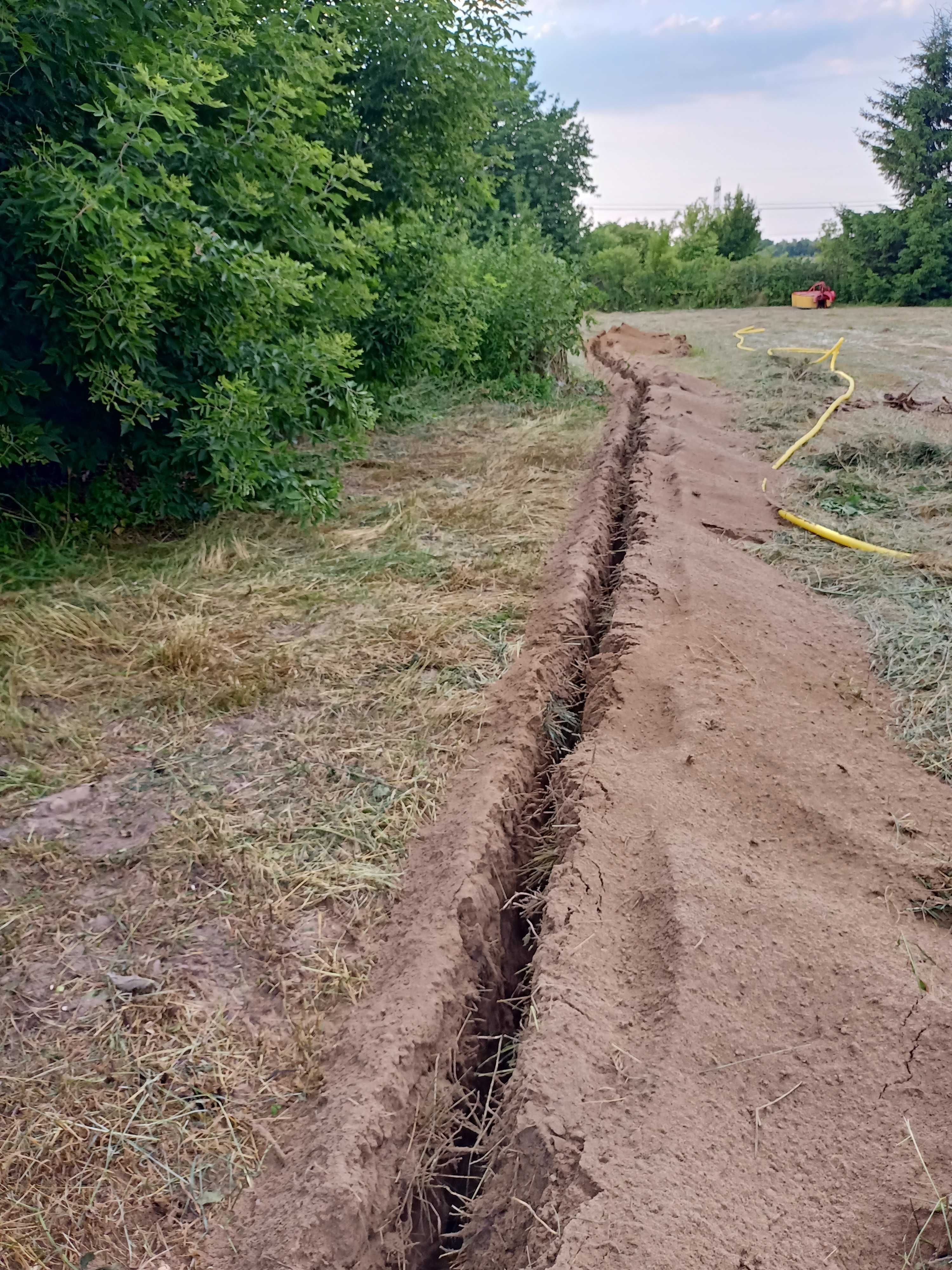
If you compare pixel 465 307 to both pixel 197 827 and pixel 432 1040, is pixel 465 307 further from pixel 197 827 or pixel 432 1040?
pixel 432 1040

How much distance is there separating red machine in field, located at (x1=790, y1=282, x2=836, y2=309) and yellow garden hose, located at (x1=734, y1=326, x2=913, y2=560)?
11.7 m

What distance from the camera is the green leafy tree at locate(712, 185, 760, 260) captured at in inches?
1430

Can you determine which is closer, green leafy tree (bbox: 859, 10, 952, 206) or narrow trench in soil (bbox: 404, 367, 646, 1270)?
narrow trench in soil (bbox: 404, 367, 646, 1270)

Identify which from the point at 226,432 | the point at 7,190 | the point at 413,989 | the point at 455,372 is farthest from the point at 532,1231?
the point at 455,372

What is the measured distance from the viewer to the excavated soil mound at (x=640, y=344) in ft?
49.5

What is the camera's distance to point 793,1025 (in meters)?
2.12

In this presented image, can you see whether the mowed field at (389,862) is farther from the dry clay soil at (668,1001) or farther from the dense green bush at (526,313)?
the dense green bush at (526,313)

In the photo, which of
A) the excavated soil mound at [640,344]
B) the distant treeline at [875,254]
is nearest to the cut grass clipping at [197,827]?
the excavated soil mound at [640,344]

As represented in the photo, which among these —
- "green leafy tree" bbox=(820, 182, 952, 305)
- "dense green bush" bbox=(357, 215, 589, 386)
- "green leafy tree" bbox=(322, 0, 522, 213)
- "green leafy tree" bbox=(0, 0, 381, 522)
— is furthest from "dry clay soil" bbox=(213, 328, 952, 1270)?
"green leafy tree" bbox=(820, 182, 952, 305)

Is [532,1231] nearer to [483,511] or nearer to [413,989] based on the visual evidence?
[413,989]

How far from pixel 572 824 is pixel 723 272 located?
3293 centimetres

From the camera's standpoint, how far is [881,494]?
6016 millimetres

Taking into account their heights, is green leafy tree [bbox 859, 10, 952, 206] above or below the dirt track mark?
above

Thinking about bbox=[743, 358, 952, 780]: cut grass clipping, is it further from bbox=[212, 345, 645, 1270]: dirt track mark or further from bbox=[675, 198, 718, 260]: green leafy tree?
bbox=[675, 198, 718, 260]: green leafy tree
